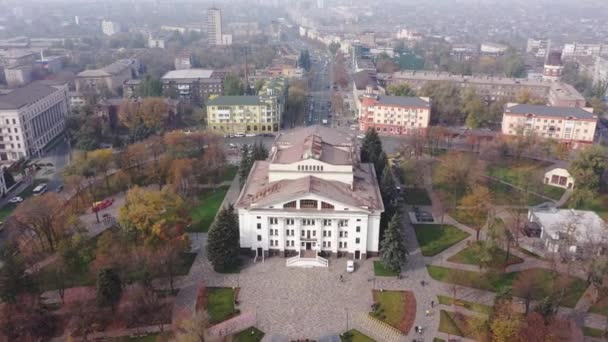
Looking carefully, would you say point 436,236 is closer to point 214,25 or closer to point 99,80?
point 99,80

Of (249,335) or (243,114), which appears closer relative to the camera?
(249,335)

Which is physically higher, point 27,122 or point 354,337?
point 27,122

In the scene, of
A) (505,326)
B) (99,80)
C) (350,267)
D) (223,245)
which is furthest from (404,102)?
(99,80)

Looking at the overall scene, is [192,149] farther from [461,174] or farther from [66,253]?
[461,174]

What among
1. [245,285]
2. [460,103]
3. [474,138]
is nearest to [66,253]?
[245,285]

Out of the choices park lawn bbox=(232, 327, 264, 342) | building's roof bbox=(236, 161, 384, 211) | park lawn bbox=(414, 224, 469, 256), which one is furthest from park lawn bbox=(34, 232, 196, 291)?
park lawn bbox=(414, 224, 469, 256)

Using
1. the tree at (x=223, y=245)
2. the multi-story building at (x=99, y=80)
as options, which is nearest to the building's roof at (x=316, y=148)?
the tree at (x=223, y=245)

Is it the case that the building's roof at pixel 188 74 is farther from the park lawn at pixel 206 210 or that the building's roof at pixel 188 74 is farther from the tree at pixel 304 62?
the park lawn at pixel 206 210
